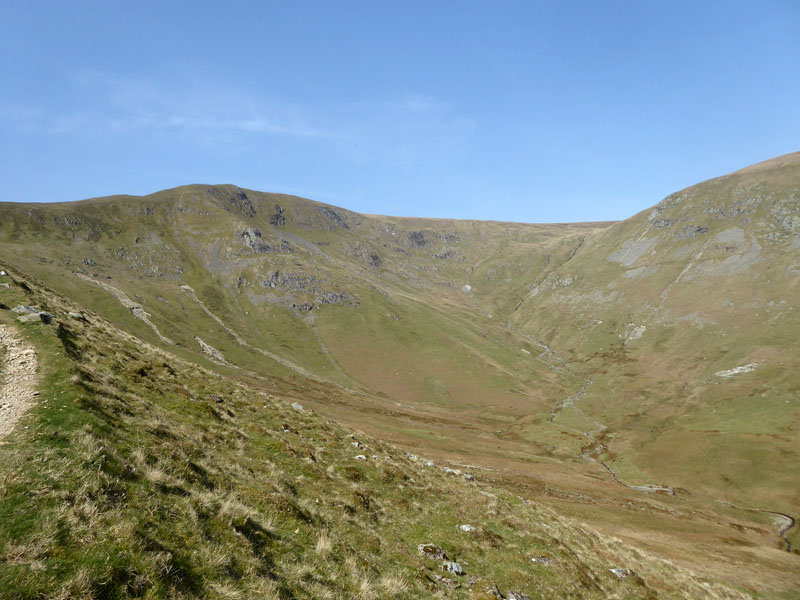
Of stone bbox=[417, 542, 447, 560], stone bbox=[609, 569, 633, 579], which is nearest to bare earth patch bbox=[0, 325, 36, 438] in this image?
stone bbox=[417, 542, 447, 560]

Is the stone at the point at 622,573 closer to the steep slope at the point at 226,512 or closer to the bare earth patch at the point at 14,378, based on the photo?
the steep slope at the point at 226,512

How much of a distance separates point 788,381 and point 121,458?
18927cm

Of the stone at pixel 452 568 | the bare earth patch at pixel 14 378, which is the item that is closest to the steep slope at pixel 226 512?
the stone at pixel 452 568

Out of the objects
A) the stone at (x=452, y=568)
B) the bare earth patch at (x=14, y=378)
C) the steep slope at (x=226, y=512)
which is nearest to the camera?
the steep slope at (x=226, y=512)

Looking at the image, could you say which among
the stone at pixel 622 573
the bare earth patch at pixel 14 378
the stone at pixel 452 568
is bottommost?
the stone at pixel 622 573

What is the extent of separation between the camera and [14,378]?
16.8 m

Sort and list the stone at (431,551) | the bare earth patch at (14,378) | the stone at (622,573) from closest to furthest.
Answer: the bare earth patch at (14,378)
the stone at (431,551)
the stone at (622,573)

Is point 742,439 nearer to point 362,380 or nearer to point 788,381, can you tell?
point 788,381

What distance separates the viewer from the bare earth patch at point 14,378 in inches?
525

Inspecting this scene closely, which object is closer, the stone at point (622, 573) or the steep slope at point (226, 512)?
the steep slope at point (226, 512)

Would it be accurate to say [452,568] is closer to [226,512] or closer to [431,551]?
[431,551]

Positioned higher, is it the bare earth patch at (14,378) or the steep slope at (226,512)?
the bare earth patch at (14,378)

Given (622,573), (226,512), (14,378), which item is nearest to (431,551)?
(226,512)

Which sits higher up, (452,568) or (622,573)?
(452,568)
